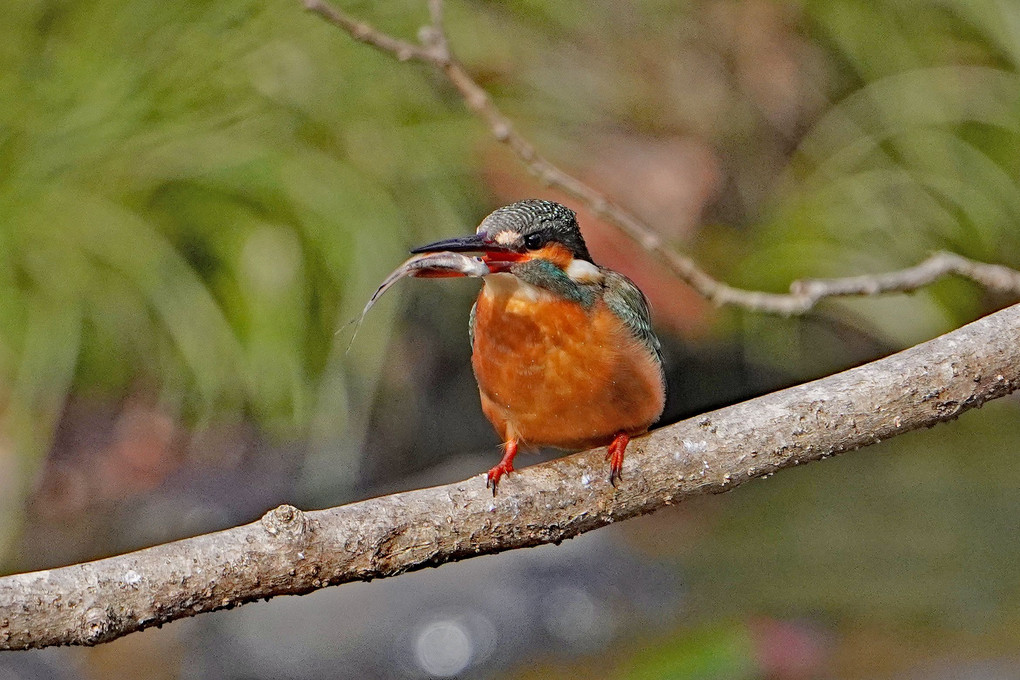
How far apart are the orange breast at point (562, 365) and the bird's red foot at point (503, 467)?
67mm

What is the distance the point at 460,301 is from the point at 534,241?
2.71m

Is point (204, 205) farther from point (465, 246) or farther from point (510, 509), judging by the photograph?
point (510, 509)

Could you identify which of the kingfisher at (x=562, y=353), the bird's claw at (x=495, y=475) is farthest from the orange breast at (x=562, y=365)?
the bird's claw at (x=495, y=475)

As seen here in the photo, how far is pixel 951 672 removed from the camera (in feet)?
12.1

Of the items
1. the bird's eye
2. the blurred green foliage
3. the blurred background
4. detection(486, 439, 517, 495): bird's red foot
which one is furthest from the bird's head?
the blurred green foliage

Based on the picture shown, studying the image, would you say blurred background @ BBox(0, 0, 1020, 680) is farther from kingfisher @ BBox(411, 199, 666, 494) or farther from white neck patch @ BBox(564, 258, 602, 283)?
white neck patch @ BBox(564, 258, 602, 283)

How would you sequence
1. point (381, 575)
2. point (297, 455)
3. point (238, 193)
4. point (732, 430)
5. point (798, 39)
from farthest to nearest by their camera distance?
1. point (798, 39)
2. point (238, 193)
3. point (297, 455)
4. point (732, 430)
5. point (381, 575)

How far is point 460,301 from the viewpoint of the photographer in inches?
185

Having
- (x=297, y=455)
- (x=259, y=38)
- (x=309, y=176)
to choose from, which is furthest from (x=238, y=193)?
(x=297, y=455)

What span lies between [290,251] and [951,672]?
2906 mm

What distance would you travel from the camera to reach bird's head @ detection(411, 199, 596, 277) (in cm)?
195

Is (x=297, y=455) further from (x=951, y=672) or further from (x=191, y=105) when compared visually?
(x=951, y=672)

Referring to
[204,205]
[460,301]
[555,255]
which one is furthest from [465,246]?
[204,205]

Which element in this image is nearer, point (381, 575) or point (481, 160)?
point (381, 575)
